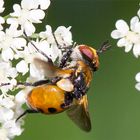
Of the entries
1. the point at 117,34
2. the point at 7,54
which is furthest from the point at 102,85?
the point at 7,54

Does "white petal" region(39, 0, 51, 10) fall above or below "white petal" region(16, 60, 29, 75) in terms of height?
above

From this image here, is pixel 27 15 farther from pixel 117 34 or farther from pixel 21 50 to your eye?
pixel 117 34

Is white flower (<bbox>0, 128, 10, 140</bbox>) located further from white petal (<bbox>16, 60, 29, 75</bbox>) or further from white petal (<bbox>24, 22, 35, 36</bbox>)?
white petal (<bbox>24, 22, 35, 36</bbox>)

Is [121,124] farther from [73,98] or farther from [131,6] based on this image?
[73,98]

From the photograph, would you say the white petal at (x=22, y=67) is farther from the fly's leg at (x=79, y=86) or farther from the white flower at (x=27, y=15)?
the fly's leg at (x=79, y=86)

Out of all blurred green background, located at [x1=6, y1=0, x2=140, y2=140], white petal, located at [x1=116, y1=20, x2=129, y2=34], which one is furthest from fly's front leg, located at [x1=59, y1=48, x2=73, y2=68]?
blurred green background, located at [x1=6, y1=0, x2=140, y2=140]

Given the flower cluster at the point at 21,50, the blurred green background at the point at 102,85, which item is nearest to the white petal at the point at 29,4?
the flower cluster at the point at 21,50

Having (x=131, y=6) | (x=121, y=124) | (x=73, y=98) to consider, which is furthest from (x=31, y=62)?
(x=131, y=6)
